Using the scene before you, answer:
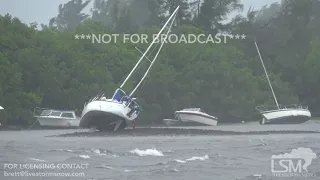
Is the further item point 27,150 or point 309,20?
point 309,20

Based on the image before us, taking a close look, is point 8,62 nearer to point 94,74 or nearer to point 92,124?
point 94,74

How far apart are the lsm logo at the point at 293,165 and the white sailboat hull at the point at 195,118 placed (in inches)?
1657

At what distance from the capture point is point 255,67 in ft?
372

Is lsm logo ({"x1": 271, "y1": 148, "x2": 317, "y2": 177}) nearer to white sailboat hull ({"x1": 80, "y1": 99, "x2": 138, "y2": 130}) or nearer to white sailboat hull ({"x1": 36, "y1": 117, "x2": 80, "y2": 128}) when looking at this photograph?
white sailboat hull ({"x1": 80, "y1": 99, "x2": 138, "y2": 130})

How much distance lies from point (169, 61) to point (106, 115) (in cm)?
3532

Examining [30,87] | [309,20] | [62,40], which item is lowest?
[30,87]

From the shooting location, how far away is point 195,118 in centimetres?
8169

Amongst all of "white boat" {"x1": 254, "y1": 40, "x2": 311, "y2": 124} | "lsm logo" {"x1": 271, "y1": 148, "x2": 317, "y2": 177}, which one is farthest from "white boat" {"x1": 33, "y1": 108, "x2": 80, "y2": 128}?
"lsm logo" {"x1": 271, "y1": 148, "x2": 317, "y2": 177}

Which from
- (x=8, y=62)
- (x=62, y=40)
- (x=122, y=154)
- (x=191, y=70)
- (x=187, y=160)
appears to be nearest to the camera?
(x=187, y=160)

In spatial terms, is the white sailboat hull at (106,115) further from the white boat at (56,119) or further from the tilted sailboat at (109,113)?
the white boat at (56,119)

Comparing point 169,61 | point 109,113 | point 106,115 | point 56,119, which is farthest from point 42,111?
point 169,61

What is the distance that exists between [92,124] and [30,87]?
60.2 feet

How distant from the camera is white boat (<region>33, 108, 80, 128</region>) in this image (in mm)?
76125

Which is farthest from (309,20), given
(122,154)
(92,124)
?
(122,154)
